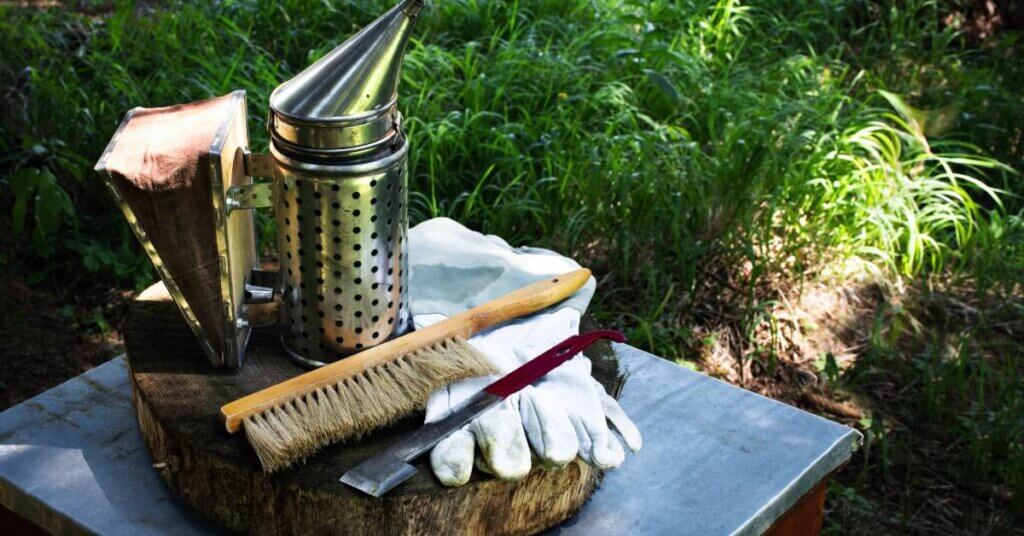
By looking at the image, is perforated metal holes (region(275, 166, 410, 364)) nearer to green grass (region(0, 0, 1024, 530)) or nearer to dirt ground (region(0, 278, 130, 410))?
green grass (region(0, 0, 1024, 530))

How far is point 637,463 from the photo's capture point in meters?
1.80

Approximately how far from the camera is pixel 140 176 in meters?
1.52

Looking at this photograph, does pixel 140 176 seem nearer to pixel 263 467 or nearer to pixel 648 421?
pixel 263 467

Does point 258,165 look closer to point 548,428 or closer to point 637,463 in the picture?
point 548,428

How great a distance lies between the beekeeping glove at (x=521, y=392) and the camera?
1.49 meters

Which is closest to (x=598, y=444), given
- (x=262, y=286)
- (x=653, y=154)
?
(x=262, y=286)

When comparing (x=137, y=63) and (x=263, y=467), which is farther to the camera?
(x=137, y=63)

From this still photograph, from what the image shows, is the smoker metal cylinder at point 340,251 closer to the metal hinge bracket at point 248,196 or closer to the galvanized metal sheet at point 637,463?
the metal hinge bracket at point 248,196

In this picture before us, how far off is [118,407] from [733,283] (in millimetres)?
2001

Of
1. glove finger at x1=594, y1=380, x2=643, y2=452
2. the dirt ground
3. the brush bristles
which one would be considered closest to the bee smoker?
the brush bristles

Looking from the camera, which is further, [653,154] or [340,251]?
[653,154]

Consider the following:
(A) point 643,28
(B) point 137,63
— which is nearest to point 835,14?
(A) point 643,28

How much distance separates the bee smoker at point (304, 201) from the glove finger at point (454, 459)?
285 mm

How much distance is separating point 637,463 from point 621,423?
0.23 metres
